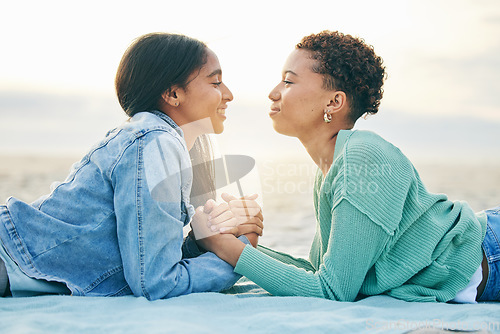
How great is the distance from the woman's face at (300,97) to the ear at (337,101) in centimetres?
3

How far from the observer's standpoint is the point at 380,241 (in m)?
2.13

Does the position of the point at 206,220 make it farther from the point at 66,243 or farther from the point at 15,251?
the point at 15,251

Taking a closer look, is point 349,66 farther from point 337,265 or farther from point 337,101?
point 337,265

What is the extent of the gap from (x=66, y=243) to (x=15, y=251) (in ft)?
0.75

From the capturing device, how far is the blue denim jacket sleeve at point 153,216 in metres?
1.99

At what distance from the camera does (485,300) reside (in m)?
2.44

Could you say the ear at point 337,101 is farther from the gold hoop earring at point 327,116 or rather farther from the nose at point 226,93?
the nose at point 226,93

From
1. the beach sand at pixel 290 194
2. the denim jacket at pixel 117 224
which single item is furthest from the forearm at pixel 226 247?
the beach sand at pixel 290 194

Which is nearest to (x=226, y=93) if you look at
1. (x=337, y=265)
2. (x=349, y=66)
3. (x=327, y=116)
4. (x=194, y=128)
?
(x=194, y=128)

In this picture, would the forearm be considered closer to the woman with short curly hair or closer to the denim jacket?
the woman with short curly hair

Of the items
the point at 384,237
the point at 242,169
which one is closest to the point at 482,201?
the point at 242,169

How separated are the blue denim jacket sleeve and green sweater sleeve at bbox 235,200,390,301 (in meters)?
0.28

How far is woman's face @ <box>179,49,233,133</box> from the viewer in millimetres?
2572

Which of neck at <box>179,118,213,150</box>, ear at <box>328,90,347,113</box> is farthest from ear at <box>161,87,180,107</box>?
ear at <box>328,90,347,113</box>
